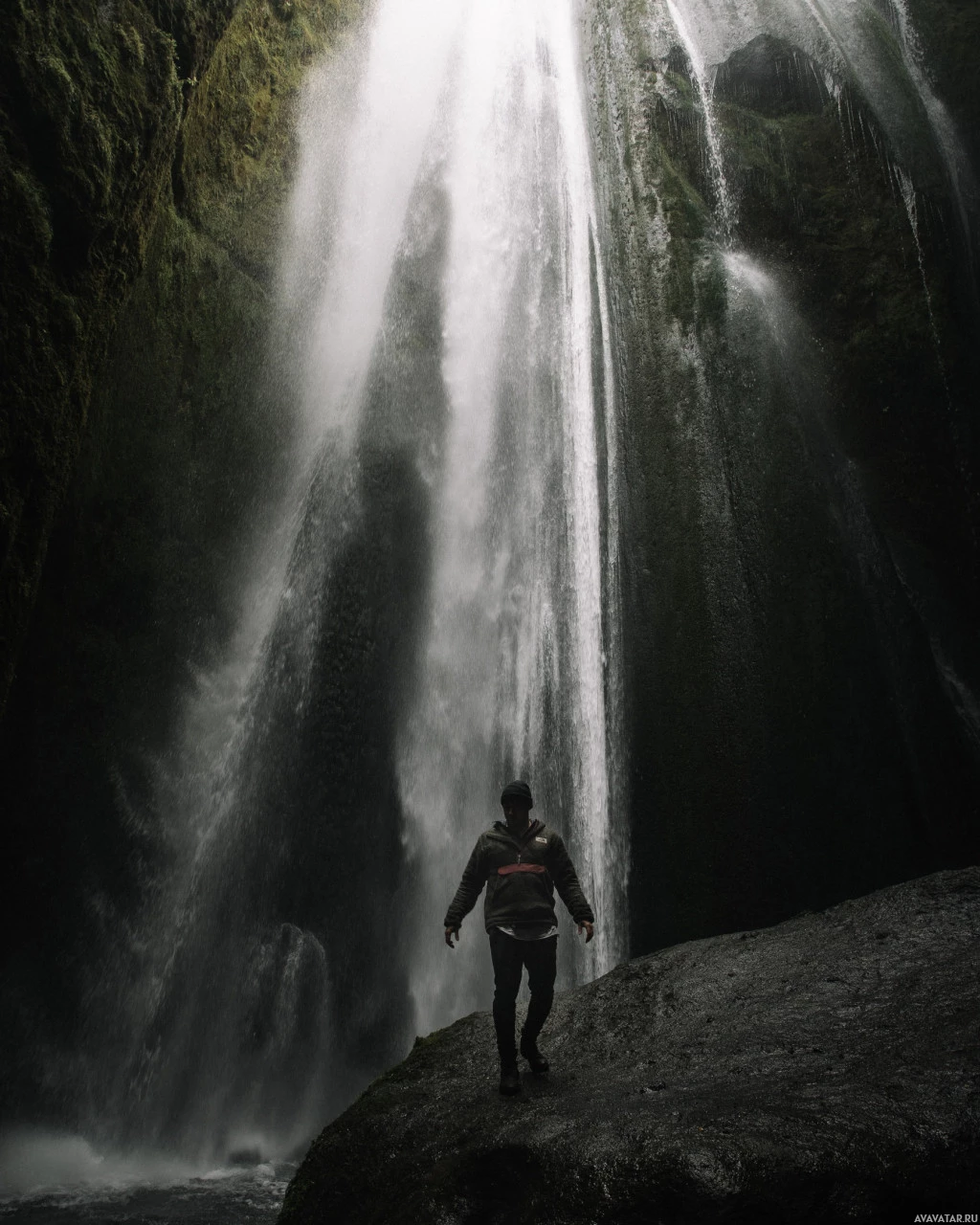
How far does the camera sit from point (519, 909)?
142 inches

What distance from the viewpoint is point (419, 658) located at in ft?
31.1

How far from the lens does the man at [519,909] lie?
3.60 metres

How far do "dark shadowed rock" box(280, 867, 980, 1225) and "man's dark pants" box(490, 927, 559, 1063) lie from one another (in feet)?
0.99

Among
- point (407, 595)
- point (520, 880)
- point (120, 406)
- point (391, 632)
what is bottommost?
point (520, 880)

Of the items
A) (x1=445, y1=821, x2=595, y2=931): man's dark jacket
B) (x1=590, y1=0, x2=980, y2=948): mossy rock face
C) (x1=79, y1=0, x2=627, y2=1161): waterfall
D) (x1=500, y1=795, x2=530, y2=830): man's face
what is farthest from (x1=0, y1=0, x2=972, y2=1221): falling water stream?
(x1=500, y1=795, x2=530, y2=830): man's face

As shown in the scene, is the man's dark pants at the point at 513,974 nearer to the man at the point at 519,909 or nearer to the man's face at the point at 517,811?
the man at the point at 519,909

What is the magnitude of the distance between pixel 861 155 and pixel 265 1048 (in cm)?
1247

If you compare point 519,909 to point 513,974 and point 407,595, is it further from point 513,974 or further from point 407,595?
point 407,595

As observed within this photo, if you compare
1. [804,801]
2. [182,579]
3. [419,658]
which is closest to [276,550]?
[182,579]

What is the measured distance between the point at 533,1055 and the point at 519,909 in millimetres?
805

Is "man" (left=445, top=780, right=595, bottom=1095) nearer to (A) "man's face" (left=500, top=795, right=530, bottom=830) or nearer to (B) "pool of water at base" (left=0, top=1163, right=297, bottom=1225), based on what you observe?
(A) "man's face" (left=500, top=795, right=530, bottom=830)

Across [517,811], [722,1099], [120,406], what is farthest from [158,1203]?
[120,406]

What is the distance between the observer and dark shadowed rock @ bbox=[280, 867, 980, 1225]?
2.63m

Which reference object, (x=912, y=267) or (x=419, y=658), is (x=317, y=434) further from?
(x=912, y=267)
